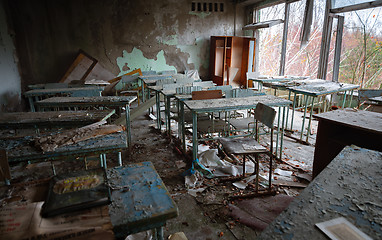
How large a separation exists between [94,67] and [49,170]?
15.9 ft

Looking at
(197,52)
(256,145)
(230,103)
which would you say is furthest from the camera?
(197,52)

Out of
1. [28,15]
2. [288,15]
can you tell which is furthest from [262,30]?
[28,15]

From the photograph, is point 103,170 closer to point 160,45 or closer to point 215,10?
point 160,45

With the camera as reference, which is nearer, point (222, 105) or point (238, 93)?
point (222, 105)

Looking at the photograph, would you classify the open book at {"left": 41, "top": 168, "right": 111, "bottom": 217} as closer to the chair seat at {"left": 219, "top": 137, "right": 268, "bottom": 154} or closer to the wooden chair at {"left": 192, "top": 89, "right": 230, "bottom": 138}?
the chair seat at {"left": 219, "top": 137, "right": 268, "bottom": 154}

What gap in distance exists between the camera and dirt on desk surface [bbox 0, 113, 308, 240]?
1.28 m

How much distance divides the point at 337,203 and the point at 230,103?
2206 mm

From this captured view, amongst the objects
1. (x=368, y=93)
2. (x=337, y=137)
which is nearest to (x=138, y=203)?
(x=337, y=137)

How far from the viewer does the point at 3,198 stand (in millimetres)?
1190

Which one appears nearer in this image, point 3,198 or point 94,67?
point 3,198

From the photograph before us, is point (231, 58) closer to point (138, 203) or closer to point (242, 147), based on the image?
point (242, 147)

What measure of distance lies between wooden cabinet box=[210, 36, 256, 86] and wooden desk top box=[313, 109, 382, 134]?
5119 mm

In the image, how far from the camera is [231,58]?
314 inches

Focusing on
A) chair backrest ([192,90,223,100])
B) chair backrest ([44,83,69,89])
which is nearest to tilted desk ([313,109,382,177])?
chair backrest ([192,90,223,100])
